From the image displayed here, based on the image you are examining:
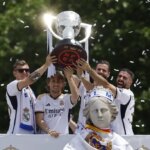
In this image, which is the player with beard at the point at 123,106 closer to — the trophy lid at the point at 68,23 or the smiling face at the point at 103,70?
the smiling face at the point at 103,70

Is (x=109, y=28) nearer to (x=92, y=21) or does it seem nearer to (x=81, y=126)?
(x=92, y=21)

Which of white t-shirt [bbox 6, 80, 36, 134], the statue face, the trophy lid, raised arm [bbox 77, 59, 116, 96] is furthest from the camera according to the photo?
white t-shirt [bbox 6, 80, 36, 134]

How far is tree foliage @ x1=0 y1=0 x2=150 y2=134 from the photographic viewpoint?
1702 centimetres

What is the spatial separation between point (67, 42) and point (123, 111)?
42.4 inches

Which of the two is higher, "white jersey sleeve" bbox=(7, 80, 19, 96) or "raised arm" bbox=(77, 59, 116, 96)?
"raised arm" bbox=(77, 59, 116, 96)

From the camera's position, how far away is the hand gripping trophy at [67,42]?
37.2 feet

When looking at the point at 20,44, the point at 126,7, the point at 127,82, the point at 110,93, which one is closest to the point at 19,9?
the point at 20,44

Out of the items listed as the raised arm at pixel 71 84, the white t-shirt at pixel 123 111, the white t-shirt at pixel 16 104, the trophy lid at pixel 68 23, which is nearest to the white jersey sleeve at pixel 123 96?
the white t-shirt at pixel 123 111

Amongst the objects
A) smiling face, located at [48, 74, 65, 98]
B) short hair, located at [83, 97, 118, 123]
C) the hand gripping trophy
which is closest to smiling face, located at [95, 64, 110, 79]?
the hand gripping trophy

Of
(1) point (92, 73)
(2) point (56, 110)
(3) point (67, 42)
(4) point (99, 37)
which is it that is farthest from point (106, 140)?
(4) point (99, 37)

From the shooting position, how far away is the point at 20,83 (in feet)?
39.1

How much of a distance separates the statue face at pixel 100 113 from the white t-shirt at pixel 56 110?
1.18 m

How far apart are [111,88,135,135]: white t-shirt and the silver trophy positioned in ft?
1.99

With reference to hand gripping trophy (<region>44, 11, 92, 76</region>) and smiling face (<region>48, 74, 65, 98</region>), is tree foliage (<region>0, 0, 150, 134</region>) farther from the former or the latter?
hand gripping trophy (<region>44, 11, 92, 76</region>)
